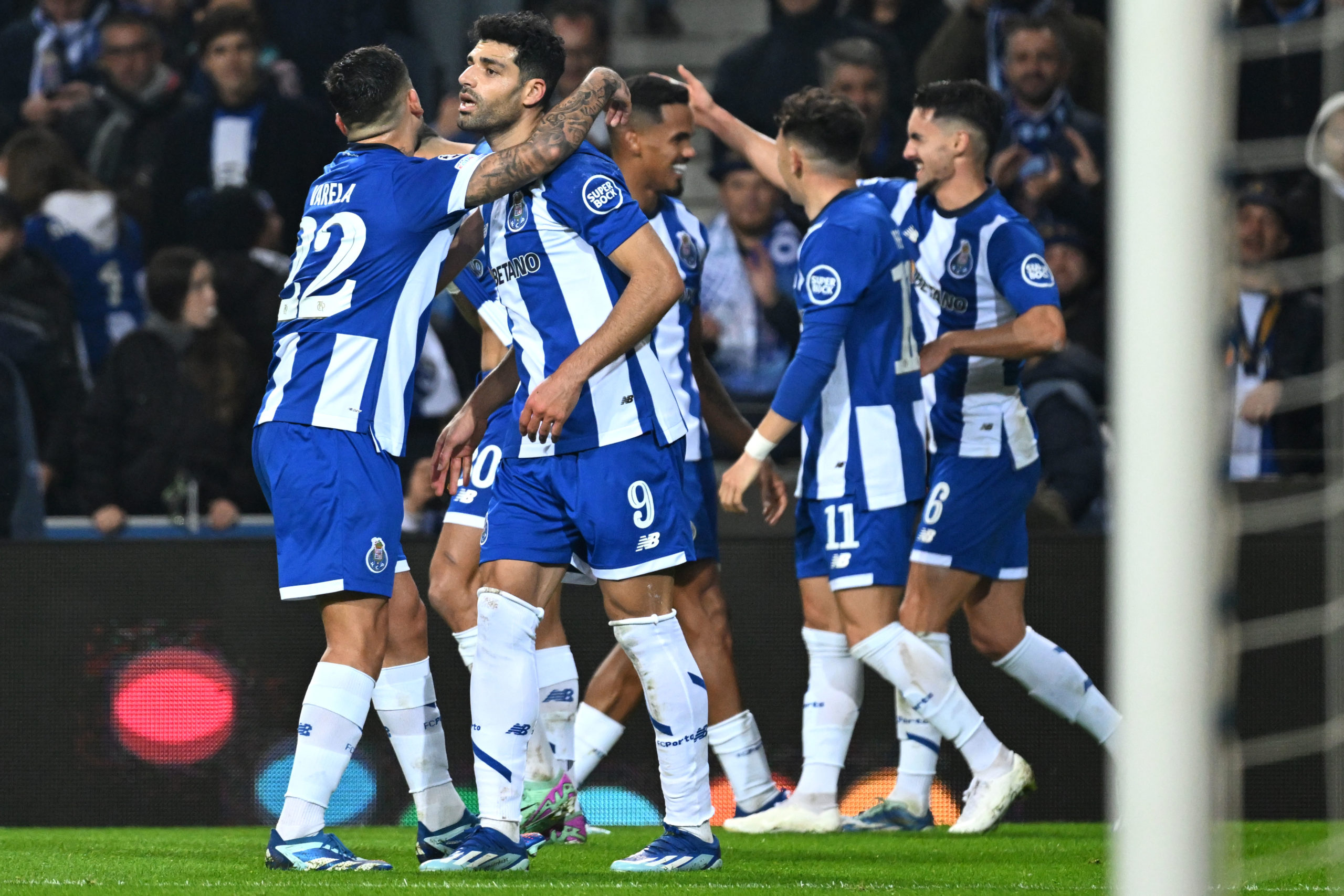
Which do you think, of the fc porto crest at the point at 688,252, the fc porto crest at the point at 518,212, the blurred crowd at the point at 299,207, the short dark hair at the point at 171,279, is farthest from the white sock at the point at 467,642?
the short dark hair at the point at 171,279

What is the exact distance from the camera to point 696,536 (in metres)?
5.38

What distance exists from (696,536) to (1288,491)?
2.40 meters

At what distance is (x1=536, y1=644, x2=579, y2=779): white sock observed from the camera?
487 centimetres

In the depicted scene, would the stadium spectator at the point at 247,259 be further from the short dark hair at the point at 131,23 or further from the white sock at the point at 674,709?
the white sock at the point at 674,709

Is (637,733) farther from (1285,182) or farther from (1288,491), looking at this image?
(1285,182)

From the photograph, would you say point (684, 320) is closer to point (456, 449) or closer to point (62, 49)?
point (456, 449)

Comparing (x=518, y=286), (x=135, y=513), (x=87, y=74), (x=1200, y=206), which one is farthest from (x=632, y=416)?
(x=87, y=74)

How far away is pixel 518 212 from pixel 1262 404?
14.5 feet

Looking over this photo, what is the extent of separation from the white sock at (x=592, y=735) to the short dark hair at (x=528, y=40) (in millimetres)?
2207

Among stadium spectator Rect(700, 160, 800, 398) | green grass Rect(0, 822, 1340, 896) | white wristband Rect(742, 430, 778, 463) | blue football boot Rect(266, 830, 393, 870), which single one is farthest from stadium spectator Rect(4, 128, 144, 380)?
blue football boot Rect(266, 830, 393, 870)

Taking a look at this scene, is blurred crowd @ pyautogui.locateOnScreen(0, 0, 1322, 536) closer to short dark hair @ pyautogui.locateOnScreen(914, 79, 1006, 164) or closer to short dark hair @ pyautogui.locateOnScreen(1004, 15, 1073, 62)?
short dark hair @ pyautogui.locateOnScreen(1004, 15, 1073, 62)

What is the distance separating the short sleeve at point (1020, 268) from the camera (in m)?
5.27

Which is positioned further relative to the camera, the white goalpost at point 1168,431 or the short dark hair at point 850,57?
the short dark hair at point 850,57

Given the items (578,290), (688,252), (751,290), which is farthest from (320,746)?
(751,290)
